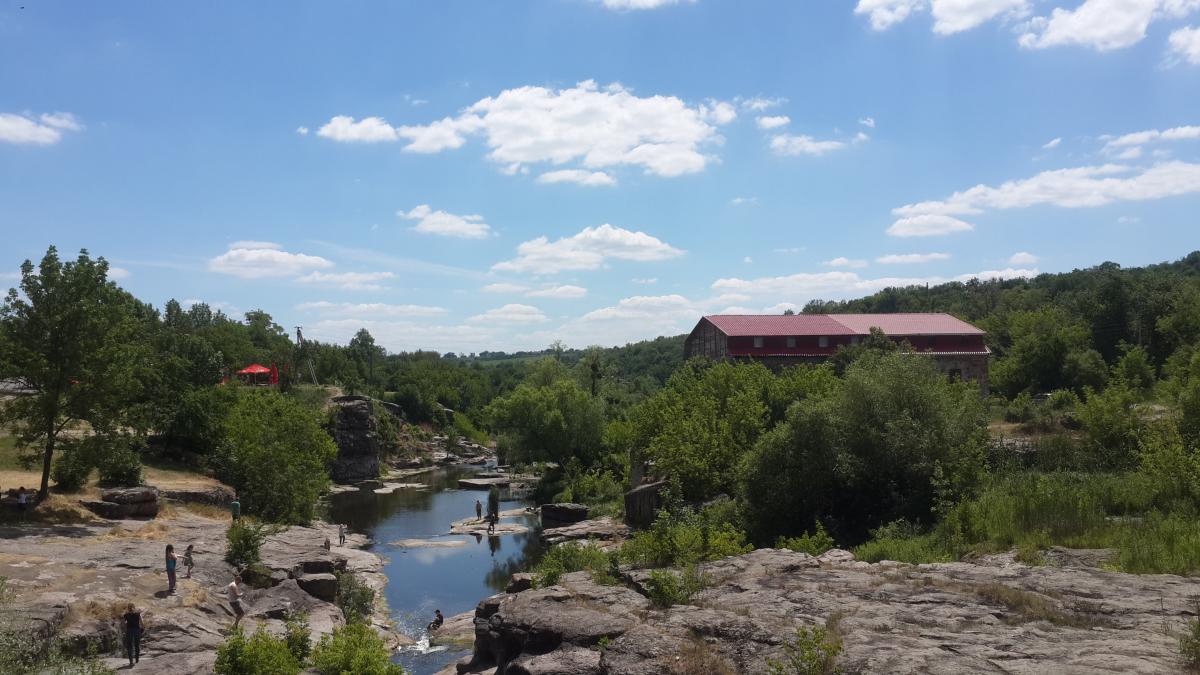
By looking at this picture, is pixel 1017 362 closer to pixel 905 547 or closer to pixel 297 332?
pixel 905 547

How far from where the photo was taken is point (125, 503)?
32.2 meters

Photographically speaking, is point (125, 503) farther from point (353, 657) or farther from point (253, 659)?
point (353, 657)

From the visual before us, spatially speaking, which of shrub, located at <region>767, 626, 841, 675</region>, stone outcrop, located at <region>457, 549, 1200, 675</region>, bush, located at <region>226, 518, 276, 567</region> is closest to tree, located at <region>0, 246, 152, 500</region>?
bush, located at <region>226, 518, 276, 567</region>

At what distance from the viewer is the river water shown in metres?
31.8

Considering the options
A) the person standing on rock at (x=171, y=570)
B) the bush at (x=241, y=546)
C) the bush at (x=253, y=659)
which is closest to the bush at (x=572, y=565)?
the bush at (x=253, y=659)

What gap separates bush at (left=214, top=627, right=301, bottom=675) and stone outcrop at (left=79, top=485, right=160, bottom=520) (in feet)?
62.8

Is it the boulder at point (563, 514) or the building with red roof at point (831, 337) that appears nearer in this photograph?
the boulder at point (563, 514)

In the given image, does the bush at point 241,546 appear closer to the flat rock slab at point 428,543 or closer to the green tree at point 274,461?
the green tree at point 274,461

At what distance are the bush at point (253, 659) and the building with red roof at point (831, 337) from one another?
55522 mm

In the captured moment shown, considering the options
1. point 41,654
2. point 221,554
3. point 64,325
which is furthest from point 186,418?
point 41,654

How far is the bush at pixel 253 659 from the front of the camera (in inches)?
631

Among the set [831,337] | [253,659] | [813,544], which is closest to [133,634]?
[253,659]

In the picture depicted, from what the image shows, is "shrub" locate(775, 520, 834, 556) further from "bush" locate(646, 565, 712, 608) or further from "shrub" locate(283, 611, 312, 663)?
"shrub" locate(283, 611, 312, 663)

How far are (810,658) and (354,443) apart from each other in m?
70.2
